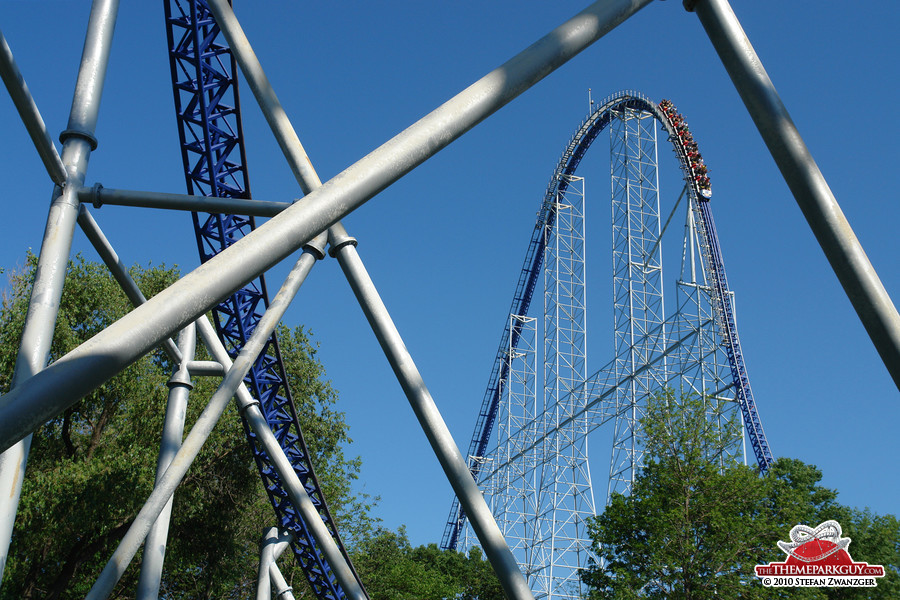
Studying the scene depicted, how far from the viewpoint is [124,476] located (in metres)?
13.3

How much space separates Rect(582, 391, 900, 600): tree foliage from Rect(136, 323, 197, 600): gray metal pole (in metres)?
10.1

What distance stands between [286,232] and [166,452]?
456 cm

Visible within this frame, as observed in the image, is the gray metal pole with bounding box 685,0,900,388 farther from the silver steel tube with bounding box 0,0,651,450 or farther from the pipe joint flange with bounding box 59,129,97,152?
the pipe joint flange with bounding box 59,129,97,152

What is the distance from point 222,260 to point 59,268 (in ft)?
5.87

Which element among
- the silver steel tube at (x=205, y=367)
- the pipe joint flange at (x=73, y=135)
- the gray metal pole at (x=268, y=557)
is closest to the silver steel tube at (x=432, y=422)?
the pipe joint flange at (x=73, y=135)

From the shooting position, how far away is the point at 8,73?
3.51 m

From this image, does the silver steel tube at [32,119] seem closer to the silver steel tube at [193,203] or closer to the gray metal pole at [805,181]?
the silver steel tube at [193,203]

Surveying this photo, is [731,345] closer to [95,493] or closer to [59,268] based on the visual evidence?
[95,493]

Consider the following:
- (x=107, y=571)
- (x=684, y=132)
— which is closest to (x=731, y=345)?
(x=684, y=132)

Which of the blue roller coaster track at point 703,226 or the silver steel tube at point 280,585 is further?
the blue roller coaster track at point 703,226

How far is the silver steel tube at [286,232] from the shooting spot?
197 centimetres

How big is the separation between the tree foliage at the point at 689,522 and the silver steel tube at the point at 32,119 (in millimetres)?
12642

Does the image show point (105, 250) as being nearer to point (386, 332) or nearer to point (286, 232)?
point (386, 332)

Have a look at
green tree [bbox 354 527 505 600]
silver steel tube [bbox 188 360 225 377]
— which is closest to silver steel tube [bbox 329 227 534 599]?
silver steel tube [bbox 188 360 225 377]
